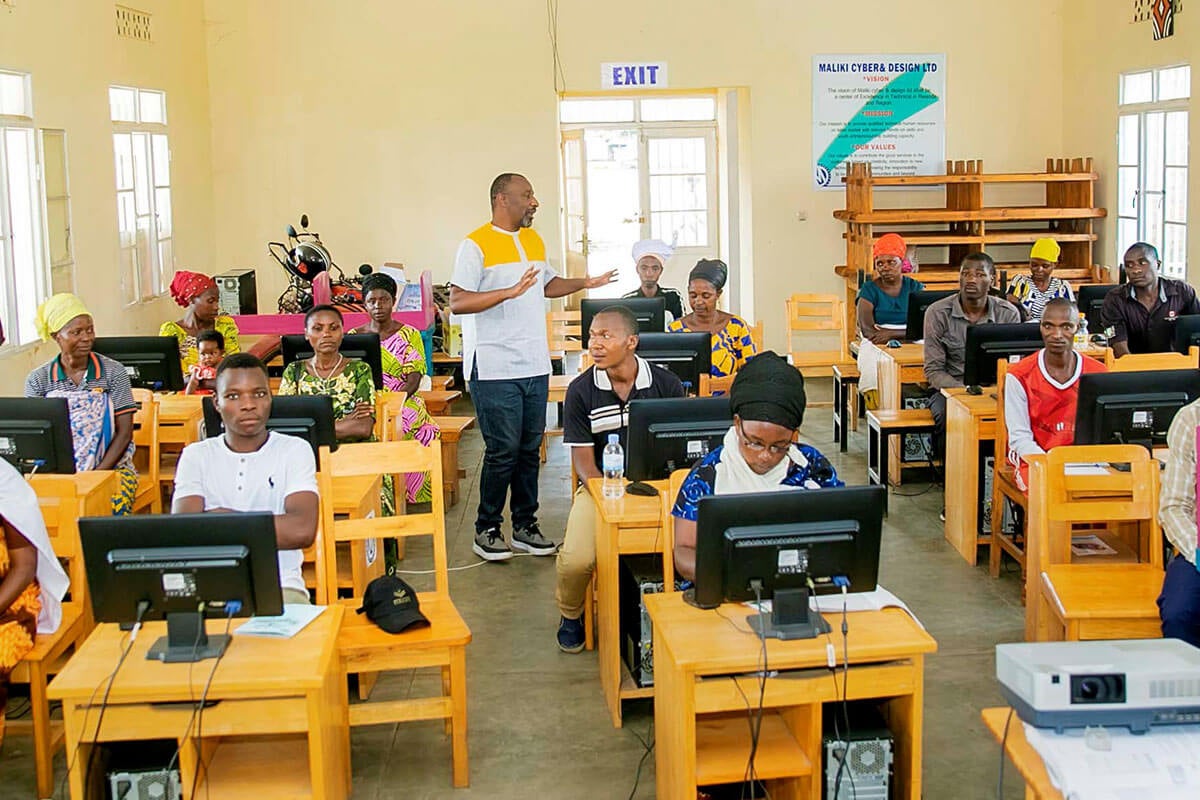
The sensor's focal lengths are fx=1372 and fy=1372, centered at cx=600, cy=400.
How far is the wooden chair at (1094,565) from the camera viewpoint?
14.1 ft

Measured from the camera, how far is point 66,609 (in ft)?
15.0

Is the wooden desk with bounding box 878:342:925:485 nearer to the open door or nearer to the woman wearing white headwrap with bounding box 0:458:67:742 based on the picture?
the woman wearing white headwrap with bounding box 0:458:67:742

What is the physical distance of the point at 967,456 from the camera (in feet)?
21.6

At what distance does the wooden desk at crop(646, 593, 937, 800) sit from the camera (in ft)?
11.2

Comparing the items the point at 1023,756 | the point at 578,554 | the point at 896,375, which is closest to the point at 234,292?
the point at 896,375

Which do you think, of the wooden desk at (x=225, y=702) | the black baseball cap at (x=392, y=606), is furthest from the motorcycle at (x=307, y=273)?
the wooden desk at (x=225, y=702)

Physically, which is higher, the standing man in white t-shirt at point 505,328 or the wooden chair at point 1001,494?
the standing man in white t-shirt at point 505,328

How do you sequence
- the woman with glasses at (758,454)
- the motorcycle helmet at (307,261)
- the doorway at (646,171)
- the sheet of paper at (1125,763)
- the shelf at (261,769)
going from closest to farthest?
the sheet of paper at (1125,763) < the shelf at (261,769) < the woman with glasses at (758,454) < the motorcycle helmet at (307,261) < the doorway at (646,171)

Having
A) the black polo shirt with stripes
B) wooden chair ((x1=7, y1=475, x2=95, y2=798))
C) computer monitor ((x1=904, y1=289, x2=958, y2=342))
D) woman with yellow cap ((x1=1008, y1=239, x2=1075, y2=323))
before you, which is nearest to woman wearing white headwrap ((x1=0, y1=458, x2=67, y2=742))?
wooden chair ((x1=7, y1=475, x2=95, y2=798))

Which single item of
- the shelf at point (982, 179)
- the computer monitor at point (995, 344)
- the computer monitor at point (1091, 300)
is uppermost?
the shelf at point (982, 179)

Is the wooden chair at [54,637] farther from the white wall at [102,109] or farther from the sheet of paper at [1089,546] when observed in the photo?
the sheet of paper at [1089,546]

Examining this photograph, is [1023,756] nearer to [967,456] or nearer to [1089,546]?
[1089,546]

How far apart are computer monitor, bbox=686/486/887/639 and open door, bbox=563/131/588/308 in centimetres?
1098

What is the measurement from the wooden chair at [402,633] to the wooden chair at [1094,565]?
1.93 m
